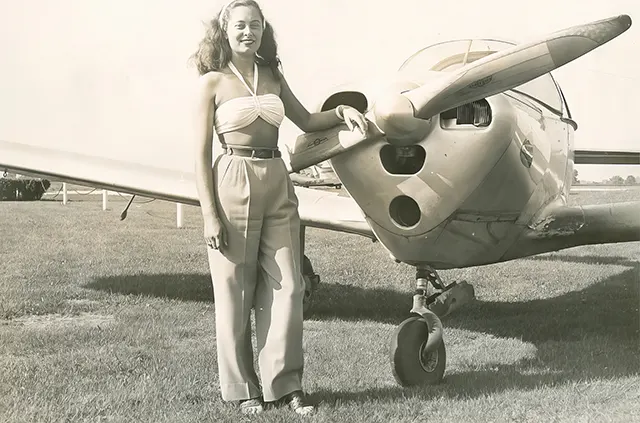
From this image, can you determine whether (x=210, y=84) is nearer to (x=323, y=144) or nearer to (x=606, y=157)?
(x=323, y=144)

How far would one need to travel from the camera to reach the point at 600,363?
13.7ft

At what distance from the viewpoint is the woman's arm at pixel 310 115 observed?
10.8 feet

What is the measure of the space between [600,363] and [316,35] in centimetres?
265

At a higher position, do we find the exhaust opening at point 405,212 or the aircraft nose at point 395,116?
the aircraft nose at point 395,116

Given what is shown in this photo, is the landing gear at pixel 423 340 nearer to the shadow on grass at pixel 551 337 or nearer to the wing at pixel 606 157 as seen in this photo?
the shadow on grass at pixel 551 337

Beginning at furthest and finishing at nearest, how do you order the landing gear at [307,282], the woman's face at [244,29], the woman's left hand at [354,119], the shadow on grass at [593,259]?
the shadow on grass at [593,259]
the landing gear at [307,282]
the woman's left hand at [354,119]
the woman's face at [244,29]

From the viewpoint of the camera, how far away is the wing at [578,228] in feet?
14.1

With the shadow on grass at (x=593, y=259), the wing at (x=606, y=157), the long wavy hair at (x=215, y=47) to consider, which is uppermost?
the long wavy hair at (x=215, y=47)

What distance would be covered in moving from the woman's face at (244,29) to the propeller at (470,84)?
64 centimetres

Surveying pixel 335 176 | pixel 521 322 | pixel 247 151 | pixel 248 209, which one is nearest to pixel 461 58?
pixel 335 176

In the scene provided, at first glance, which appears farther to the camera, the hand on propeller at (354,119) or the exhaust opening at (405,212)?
the exhaust opening at (405,212)

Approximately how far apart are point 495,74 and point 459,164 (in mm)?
492

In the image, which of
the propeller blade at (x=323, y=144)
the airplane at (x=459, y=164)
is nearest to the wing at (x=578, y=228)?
the airplane at (x=459, y=164)

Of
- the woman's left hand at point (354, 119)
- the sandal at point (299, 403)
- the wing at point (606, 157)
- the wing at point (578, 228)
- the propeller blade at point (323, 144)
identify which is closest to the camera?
the sandal at point (299, 403)
